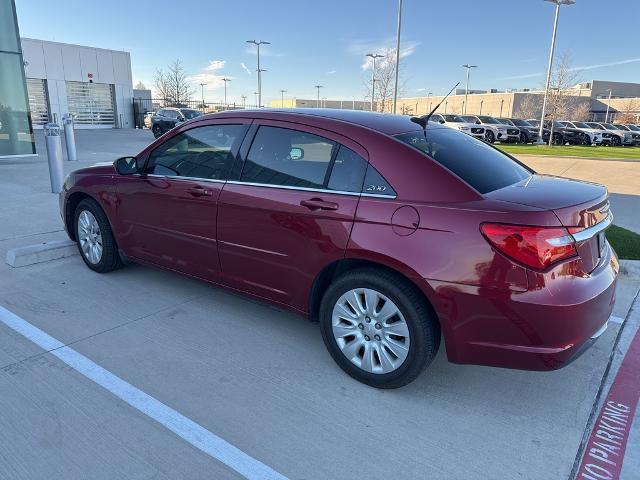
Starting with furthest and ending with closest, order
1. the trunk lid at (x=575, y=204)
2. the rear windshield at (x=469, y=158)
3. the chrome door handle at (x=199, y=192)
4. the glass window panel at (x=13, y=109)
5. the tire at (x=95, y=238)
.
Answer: the glass window panel at (x=13, y=109) < the tire at (x=95, y=238) < the chrome door handle at (x=199, y=192) < the rear windshield at (x=469, y=158) < the trunk lid at (x=575, y=204)

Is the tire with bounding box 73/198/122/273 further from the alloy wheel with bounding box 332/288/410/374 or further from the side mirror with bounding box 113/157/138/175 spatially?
the alloy wheel with bounding box 332/288/410/374

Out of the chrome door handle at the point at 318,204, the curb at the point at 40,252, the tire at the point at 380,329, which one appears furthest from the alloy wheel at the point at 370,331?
the curb at the point at 40,252

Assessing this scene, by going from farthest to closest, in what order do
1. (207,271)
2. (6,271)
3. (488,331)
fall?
(6,271) → (207,271) → (488,331)

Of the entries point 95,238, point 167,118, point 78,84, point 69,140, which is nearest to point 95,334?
point 95,238

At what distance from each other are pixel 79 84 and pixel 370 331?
3726cm

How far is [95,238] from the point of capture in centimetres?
481

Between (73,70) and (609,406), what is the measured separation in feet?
124

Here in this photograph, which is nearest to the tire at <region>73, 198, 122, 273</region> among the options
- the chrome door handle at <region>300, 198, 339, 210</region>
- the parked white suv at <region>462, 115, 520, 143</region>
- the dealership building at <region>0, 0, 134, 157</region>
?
the chrome door handle at <region>300, 198, 339, 210</region>

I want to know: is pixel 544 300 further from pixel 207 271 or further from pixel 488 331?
pixel 207 271

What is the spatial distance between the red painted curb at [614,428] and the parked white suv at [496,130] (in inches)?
1088

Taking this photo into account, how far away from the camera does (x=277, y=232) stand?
131 inches

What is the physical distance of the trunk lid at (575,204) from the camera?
2.62 m

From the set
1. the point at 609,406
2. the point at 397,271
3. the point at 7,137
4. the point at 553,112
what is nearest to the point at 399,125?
the point at 397,271

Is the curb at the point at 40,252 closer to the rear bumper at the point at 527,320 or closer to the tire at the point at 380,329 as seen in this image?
the tire at the point at 380,329
